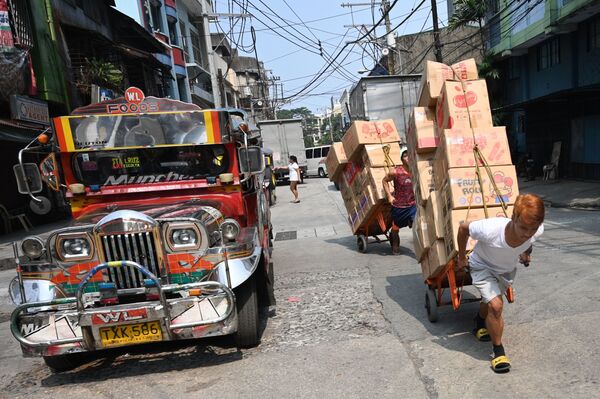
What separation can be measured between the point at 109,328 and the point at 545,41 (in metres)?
18.0

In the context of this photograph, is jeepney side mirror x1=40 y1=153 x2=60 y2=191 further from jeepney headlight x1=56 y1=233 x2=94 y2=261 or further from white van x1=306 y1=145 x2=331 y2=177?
white van x1=306 y1=145 x2=331 y2=177

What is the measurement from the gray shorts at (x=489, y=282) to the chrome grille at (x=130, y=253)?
8.53 ft

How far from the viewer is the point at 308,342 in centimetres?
400

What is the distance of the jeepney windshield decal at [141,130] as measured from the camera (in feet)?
15.3

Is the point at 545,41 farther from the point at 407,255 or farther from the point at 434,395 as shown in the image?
the point at 434,395

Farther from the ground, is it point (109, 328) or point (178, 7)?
point (178, 7)

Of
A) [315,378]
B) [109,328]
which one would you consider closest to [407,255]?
[315,378]

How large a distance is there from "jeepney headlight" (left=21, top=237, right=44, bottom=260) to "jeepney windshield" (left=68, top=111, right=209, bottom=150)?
141cm

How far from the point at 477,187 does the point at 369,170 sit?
346cm

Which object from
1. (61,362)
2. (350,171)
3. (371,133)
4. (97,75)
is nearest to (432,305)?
(61,362)

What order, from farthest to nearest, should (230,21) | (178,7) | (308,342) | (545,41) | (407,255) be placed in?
(178,7) → (230,21) → (545,41) → (407,255) → (308,342)

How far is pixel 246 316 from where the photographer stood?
3885 millimetres

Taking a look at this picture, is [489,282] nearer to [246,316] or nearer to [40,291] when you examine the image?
[246,316]

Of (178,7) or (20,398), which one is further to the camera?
(178,7)
